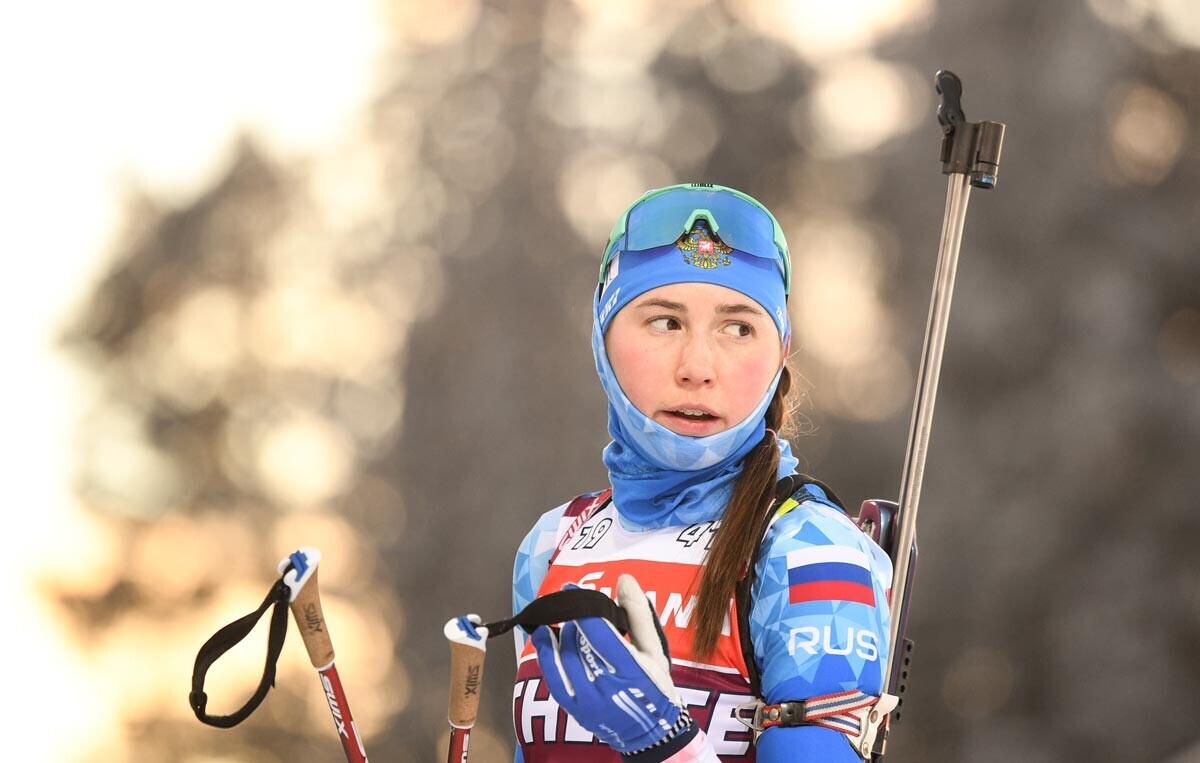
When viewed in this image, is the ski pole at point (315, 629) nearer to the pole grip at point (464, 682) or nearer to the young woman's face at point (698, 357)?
the pole grip at point (464, 682)

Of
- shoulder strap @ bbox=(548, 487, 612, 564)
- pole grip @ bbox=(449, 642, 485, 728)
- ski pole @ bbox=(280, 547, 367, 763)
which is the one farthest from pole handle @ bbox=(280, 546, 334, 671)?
shoulder strap @ bbox=(548, 487, 612, 564)

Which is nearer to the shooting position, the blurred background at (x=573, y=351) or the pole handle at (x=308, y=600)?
the pole handle at (x=308, y=600)

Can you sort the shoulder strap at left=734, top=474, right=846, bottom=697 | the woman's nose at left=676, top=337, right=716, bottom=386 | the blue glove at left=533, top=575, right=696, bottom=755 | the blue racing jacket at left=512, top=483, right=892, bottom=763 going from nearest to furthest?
the blue glove at left=533, top=575, right=696, bottom=755 → the blue racing jacket at left=512, top=483, right=892, bottom=763 → the shoulder strap at left=734, top=474, right=846, bottom=697 → the woman's nose at left=676, top=337, right=716, bottom=386

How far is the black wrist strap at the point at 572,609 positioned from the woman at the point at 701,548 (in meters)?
0.02

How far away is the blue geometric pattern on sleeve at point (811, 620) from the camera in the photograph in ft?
5.88

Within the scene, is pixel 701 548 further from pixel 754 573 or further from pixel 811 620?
pixel 811 620

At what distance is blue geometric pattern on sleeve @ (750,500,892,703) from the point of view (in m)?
1.79

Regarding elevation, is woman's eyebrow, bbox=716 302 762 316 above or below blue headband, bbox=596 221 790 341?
below

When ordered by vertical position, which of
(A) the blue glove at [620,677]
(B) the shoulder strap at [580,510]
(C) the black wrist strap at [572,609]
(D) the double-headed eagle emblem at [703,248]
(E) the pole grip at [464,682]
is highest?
(D) the double-headed eagle emblem at [703,248]

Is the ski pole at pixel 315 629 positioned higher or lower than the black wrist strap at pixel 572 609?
lower

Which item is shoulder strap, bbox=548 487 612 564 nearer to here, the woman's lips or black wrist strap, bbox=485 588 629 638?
the woman's lips

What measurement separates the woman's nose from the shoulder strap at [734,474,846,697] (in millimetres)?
190

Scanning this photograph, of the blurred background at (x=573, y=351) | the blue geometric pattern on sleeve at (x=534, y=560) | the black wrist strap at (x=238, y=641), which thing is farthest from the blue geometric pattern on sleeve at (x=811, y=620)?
the blurred background at (x=573, y=351)

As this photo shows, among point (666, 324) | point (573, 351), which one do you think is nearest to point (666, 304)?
point (666, 324)
